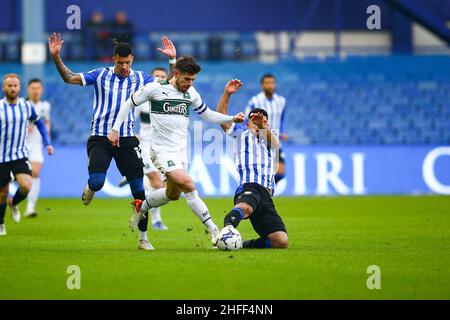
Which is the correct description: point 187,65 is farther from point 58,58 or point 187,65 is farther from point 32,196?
point 32,196

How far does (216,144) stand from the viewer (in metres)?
22.2

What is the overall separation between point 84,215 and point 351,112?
10684 millimetres

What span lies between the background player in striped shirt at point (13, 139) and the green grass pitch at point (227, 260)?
71 cm

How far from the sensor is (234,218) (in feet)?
33.4

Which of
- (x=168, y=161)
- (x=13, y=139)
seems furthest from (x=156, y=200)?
(x=13, y=139)

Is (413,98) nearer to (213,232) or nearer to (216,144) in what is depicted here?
(216,144)

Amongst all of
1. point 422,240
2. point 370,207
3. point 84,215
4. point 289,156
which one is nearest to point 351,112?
point 289,156

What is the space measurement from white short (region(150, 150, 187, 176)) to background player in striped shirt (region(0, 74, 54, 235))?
3.43m

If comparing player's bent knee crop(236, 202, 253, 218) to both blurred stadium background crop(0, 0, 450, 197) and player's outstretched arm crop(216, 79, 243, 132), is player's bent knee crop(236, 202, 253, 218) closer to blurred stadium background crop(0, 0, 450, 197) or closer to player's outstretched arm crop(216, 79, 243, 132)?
player's outstretched arm crop(216, 79, 243, 132)

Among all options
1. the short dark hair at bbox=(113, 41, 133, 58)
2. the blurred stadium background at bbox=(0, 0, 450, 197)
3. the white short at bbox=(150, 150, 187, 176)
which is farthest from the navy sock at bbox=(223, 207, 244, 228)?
the blurred stadium background at bbox=(0, 0, 450, 197)

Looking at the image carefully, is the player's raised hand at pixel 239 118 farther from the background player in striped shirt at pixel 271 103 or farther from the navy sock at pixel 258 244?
the background player in striped shirt at pixel 271 103

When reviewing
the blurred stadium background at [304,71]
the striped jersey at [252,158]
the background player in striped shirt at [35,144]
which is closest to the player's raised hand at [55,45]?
the striped jersey at [252,158]

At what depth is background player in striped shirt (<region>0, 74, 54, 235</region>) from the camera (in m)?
13.1

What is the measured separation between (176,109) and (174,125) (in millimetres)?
175
